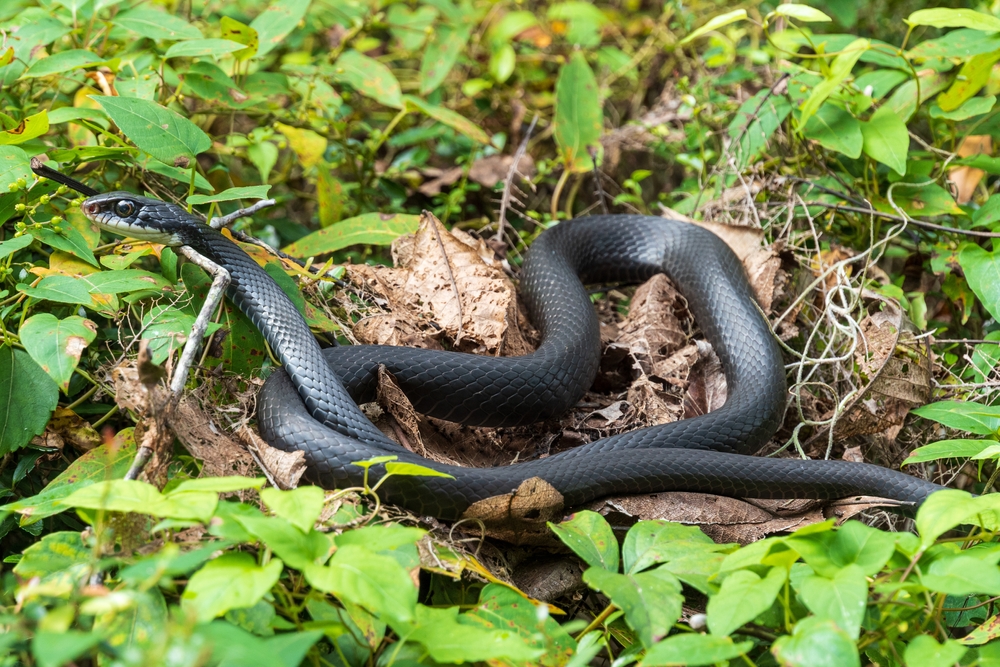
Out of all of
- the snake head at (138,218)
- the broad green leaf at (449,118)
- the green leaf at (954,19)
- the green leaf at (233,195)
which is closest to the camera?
the green leaf at (233,195)

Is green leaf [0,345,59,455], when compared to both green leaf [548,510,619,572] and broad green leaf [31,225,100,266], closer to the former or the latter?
broad green leaf [31,225,100,266]

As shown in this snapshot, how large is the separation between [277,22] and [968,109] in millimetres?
4169

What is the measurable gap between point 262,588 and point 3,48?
370cm

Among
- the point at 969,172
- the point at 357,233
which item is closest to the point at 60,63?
the point at 357,233


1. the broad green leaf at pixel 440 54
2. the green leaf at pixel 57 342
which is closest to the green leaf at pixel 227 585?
the green leaf at pixel 57 342

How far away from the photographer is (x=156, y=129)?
11.3ft

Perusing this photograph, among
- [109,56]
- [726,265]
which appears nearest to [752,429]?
[726,265]

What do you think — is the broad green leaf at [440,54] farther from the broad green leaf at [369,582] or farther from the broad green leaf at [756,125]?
the broad green leaf at [369,582]

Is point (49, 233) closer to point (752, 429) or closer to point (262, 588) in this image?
point (262, 588)

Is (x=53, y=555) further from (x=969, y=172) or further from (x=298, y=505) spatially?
(x=969, y=172)

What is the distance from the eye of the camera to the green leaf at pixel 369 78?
5.09 m

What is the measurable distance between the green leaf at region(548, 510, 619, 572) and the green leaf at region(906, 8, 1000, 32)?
328cm

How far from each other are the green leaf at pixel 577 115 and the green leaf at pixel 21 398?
349 cm

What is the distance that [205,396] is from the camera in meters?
3.21
